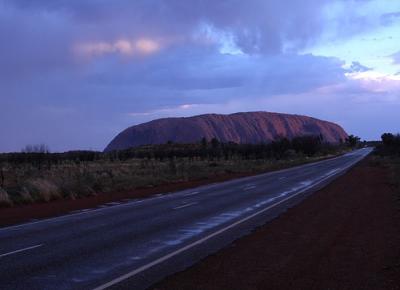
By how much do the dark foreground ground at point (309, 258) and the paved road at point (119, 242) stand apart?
1.85ft

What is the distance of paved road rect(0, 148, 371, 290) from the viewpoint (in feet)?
26.9

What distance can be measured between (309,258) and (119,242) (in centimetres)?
415

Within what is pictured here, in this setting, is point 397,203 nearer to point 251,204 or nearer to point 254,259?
point 251,204

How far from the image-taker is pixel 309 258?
939 centimetres

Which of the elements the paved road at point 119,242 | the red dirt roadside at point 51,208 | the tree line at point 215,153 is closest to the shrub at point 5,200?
the red dirt roadside at point 51,208

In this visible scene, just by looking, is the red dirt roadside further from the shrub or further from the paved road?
the paved road

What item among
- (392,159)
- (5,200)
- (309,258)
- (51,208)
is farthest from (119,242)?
(392,159)

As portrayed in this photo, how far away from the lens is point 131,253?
10156 millimetres

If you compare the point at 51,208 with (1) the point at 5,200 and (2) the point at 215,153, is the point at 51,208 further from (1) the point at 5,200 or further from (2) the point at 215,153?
(2) the point at 215,153

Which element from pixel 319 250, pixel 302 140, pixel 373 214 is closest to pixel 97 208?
pixel 373 214

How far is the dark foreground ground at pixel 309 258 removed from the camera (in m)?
7.61

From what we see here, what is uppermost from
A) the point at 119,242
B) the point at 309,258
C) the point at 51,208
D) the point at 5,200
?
the point at 5,200

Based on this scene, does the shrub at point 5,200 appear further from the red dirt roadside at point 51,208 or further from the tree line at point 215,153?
the tree line at point 215,153

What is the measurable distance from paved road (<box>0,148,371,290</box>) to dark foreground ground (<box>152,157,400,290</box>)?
1.85ft
